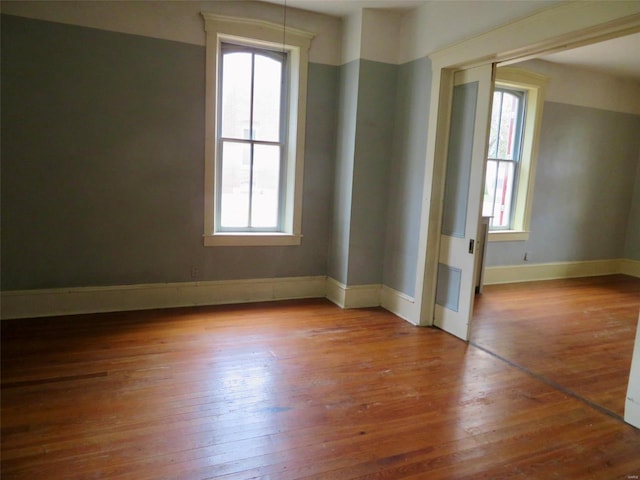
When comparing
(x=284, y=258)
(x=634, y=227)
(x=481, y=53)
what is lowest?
(x=284, y=258)

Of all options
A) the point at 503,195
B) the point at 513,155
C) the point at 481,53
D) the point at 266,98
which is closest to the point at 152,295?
the point at 266,98

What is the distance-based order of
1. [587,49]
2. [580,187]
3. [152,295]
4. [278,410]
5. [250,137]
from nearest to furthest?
[278,410], [152,295], [250,137], [587,49], [580,187]

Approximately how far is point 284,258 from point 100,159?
2.01 meters

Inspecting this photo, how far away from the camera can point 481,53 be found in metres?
3.29

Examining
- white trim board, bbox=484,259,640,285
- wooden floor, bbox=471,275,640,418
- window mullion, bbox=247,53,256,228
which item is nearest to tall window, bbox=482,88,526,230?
white trim board, bbox=484,259,640,285

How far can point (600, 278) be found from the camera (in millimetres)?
6535

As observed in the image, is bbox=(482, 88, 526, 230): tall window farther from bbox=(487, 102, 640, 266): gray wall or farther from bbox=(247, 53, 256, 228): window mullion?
bbox=(247, 53, 256, 228): window mullion

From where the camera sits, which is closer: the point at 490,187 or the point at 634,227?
the point at 490,187

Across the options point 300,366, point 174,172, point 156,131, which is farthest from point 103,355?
point 156,131

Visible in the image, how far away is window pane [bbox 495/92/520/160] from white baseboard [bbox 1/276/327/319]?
10.2ft

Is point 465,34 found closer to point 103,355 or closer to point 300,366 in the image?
point 300,366

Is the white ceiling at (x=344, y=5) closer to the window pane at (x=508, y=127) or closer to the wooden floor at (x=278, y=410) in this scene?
the window pane at (x=508, y=127)

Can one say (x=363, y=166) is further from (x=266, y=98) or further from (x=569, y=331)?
(x=569, y=331)

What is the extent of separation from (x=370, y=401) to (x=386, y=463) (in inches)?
23.0
